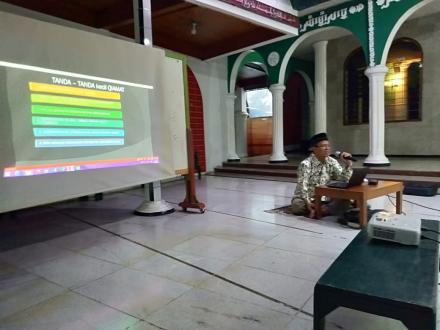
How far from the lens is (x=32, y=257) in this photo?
283 centimetres

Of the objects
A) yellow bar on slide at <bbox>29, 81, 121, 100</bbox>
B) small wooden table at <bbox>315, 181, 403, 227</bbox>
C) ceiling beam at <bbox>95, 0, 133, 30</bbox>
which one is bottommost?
small wooden table at <bbox>315, 181, 403, 227</bbox>

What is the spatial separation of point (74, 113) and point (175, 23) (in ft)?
12.6

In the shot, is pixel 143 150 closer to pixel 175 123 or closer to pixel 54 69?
pixel 175 123

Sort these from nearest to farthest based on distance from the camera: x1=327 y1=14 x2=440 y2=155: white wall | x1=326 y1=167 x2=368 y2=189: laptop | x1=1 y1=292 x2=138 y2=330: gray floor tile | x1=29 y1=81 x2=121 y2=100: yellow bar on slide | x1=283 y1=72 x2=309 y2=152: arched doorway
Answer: x1=1 y1=292 x2=138 y2=330: gray floor tile
x1=29 y1=81 x2=121 y2=100: yellow bar on slide
x1=326 y1=167 x2=368 y2=189: laptop
x1=327 y1=14 x2=440 y2=155: white wall
x1=283 y1=72 x2=309 y2=152: arched doorway

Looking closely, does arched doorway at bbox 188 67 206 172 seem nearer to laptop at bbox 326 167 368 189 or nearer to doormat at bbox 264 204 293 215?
doormat at bbox 264 204 293 215

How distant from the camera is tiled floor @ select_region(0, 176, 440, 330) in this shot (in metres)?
1.78

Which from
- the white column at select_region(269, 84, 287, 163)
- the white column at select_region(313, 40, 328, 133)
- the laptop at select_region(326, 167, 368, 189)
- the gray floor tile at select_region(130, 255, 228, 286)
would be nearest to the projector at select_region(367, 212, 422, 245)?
the gray floor tile at select_region(130, 255, 228, 286)

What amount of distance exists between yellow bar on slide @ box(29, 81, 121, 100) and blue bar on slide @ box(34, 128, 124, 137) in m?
0.34

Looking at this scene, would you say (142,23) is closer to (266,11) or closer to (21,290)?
(266,11)

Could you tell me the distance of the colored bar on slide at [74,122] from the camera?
2807 millimetres

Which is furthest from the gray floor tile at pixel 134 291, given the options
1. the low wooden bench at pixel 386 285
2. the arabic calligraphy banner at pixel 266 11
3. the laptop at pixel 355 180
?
the arabic calligraphy banner at pixel 266 11

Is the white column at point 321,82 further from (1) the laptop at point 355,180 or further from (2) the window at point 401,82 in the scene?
(1) the laptop at point 355,180

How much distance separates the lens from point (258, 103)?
44.0ft

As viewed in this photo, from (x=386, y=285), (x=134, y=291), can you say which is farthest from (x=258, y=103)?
(x=386, y=285)
